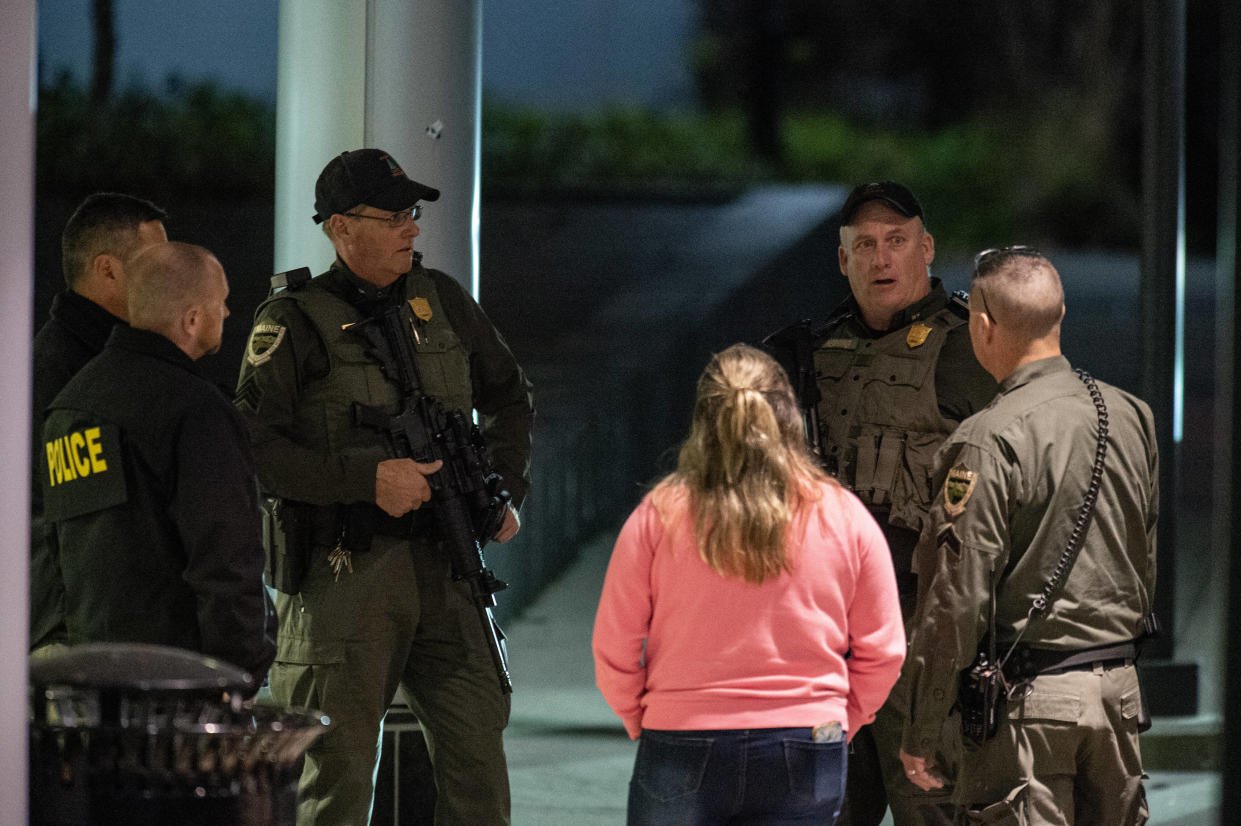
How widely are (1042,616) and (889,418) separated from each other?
0.85 metres

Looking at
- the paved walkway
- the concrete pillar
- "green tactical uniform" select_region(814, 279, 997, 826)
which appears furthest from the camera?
the paved walkway

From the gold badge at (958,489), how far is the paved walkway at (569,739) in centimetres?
165

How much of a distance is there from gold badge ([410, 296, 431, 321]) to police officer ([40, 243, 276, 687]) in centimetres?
86

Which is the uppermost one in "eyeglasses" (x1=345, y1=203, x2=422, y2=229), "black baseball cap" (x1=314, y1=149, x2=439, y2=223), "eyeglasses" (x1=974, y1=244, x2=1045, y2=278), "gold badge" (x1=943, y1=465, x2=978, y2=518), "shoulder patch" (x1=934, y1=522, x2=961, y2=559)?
"black baseball cap" (x1=314, y1=149, x2=439, y2=223)

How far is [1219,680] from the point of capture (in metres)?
1.96

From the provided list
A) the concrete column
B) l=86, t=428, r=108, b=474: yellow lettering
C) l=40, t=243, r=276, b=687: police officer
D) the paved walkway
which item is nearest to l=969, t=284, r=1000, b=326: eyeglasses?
l=40, t=243, r=276, b=687: police officer

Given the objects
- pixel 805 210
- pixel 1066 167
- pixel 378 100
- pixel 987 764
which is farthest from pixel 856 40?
pixel 987 764

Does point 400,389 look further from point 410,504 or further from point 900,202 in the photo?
point 900,202

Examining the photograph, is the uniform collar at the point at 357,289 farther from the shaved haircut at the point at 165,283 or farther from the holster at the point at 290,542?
the shaved haircut at the point at 165,283

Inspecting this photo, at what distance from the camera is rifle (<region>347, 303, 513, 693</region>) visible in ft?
11.9

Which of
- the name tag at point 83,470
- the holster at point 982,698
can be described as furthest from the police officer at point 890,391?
the name tag at point 83,470

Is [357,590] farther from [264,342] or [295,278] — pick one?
[295,278]

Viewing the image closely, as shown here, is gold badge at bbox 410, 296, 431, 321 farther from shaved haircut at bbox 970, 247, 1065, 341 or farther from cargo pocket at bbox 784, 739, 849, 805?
cargo pocket at bbox 784, 739, 849, 805

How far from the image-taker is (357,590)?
360 cm
